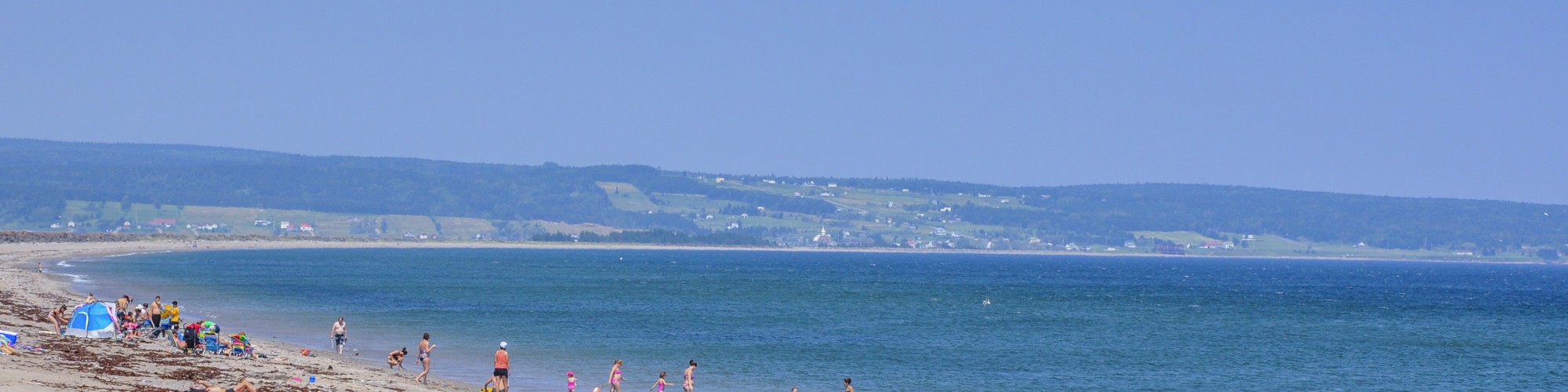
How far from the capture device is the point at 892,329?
60000 mm

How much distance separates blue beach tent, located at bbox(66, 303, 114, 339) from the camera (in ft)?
127

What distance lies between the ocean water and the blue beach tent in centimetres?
687

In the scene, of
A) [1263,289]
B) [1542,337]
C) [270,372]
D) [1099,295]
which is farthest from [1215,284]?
[270,372]

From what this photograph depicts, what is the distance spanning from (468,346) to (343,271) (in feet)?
246

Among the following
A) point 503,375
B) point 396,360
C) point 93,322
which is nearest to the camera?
point 503,375

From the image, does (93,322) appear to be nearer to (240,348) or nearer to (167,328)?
(167,328)

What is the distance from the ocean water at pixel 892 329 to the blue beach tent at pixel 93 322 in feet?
22.6

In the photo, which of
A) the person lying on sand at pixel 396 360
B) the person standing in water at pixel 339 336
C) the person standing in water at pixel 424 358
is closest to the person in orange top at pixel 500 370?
the person standing in water at pixel 424 358

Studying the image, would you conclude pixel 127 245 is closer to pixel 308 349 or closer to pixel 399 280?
pixel 399 280

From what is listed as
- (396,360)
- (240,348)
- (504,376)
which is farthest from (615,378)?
(240,348)

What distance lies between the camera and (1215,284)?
446 feet

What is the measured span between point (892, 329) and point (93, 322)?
31334 mm

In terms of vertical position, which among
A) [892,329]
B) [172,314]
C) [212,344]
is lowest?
[892,329]

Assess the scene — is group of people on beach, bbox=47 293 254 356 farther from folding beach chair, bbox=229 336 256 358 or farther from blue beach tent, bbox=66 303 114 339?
blue beach tent, bbox=66 303 114 339
